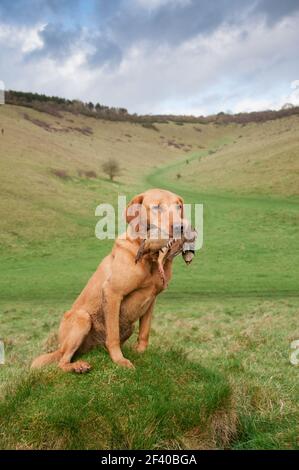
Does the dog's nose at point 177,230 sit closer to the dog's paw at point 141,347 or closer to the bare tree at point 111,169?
the dog's paw at point 141,347

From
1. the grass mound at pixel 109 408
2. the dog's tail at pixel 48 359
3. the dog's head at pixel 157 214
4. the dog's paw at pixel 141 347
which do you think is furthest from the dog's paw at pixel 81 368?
the dog's head at pixel 157 214

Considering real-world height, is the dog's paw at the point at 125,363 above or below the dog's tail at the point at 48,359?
above

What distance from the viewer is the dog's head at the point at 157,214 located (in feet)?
18.1

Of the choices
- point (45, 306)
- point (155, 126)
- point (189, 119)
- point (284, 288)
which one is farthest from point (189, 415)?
point (189, 119)

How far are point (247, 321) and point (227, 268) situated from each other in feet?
42.7

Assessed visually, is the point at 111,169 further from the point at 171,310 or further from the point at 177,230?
the point at 177,230

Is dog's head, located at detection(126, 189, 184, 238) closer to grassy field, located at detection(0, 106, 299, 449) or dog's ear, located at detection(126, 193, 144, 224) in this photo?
dog's ear, located at detection(126, 193, 144, 224)

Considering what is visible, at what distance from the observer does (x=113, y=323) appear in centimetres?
608

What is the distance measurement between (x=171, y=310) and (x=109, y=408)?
13.4 metres

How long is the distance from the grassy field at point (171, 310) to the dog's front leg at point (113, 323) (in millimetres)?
144

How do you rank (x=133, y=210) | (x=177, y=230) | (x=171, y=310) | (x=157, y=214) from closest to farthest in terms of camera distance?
(x=177, y=230), (x=157, y=214), (x=133, y=210), (x=171, y=310)

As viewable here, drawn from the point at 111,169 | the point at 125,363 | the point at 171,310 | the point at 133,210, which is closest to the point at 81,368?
the point at 125,363

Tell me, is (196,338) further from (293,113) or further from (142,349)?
(293,113)

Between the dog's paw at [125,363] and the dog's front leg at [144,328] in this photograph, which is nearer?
the dog's paw at [125,363]
